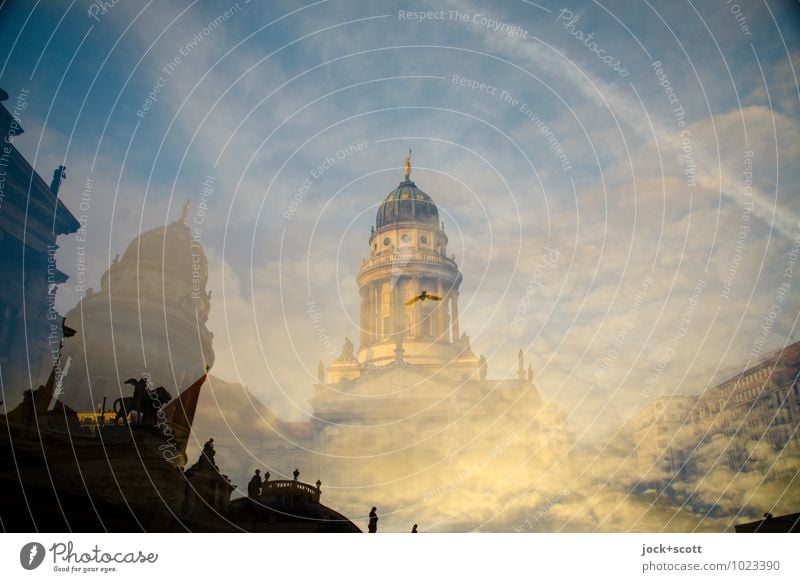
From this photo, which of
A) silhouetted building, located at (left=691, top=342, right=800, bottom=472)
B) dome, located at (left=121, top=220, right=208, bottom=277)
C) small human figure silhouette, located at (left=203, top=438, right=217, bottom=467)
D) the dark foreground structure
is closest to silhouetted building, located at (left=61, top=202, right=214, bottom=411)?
dome, located at (left=121, top=220, right=208, bottom=277)

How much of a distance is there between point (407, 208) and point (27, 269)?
154 ft

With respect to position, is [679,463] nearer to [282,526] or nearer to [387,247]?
[282,526]

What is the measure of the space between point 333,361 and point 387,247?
14.1m

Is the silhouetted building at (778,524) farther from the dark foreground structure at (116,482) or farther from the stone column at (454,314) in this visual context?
the stone column at (454,314)

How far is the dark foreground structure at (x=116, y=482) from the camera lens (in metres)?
20.3

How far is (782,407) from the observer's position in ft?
101

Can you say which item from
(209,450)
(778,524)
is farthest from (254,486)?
(778,524)

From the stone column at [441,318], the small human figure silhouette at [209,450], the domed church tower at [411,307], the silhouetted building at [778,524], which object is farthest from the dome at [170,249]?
the silhouetted building at [778,524]

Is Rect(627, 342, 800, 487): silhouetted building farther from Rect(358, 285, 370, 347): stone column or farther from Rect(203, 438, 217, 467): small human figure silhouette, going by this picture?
Rect(358, 285, 370, 347): stone column

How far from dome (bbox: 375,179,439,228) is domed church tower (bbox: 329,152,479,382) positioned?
1073 millimetres

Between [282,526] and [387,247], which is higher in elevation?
[387,247]

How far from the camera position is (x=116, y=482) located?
22375mm

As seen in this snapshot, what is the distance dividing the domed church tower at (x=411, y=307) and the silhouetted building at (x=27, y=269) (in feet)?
118
